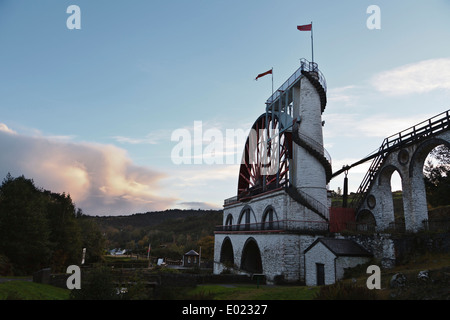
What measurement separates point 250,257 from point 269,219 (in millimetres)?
5390

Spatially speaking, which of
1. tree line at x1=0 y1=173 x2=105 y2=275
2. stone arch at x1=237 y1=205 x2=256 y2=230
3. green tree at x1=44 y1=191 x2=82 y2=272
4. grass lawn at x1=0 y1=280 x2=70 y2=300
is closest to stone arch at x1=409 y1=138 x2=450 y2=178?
stone arch at x1=237 y1=205 x2=256 y2=230

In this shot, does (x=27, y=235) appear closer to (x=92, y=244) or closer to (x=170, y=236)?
A: (x=92, y=244)

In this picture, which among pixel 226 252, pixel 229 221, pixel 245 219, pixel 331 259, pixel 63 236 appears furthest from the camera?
pixel 229 221

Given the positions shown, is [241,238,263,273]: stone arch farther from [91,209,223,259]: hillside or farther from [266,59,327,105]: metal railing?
[91,209,223,259]: hillside

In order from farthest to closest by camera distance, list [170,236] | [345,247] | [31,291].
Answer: [170,236] < [345,247] < [31,291]

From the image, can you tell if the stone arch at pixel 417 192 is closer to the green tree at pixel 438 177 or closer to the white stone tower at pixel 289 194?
the white stone tower at pixel 289 194

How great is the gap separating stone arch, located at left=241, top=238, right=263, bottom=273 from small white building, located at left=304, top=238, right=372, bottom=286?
8.06 m

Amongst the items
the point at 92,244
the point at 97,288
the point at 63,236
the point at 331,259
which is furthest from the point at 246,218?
the point at 92,244

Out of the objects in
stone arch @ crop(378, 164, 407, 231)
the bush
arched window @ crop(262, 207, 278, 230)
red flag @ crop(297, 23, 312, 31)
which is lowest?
the bush

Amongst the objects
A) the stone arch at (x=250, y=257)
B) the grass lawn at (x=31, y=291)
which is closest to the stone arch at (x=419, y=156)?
the stone arch at (x=250, y=257)

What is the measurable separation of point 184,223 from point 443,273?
4127 inches

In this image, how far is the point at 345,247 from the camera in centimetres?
1623

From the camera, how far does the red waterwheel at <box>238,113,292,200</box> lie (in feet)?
86.9
